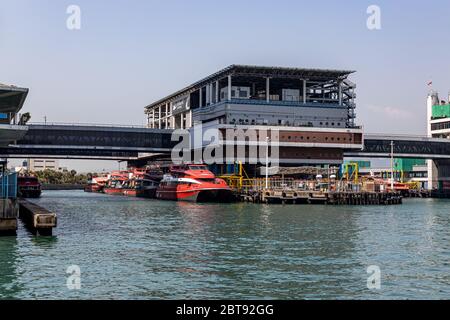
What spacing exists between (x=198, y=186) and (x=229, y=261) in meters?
63.5

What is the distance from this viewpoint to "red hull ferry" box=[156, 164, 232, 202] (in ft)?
302

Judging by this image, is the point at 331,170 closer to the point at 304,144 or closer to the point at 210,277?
the point at 304,144

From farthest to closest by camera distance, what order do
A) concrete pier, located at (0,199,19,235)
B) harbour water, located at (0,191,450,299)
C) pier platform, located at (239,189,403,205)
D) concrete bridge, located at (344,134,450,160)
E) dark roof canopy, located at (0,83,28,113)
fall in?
concrete bridge, located at (344,134,450,160), pier platform, located at (239,189,403,205), dark roof canopy, located at (0,83,28,113), concrete pier, located at (0,199,19,235), harbour water, located at (0,191,450,299)

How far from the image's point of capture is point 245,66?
12269 cm

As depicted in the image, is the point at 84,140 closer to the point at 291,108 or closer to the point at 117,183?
the point at 291,108

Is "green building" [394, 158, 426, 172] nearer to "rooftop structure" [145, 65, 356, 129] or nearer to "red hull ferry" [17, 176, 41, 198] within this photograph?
"rooftop structure" [145, 65, 356, 129]

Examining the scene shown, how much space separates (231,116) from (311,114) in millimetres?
17580

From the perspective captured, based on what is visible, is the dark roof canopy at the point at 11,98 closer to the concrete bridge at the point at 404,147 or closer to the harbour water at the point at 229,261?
the harbour water at the point at 229,261

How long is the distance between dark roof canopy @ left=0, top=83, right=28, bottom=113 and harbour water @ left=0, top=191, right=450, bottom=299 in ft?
48.8

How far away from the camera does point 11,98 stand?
61.0 meters

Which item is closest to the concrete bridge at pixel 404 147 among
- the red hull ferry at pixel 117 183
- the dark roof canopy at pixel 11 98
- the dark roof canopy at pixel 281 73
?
the dark roof canopy at pixel 281 73

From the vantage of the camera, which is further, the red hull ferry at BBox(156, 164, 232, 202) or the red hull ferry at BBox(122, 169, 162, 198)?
the red hull ferry at BBox(122, 169, 162, 198)

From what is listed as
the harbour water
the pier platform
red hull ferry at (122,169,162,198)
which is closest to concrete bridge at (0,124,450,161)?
red hull ferry at (122,169,162,198)

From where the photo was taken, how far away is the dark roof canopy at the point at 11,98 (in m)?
57.3
